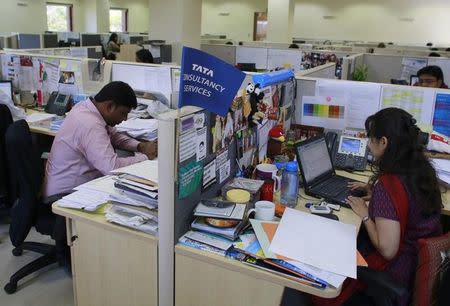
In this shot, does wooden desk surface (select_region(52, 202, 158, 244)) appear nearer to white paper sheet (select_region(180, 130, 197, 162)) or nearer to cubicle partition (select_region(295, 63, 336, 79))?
white paper sheet (select_region(180, 130, 197, 162))

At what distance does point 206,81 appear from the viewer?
1.37 m

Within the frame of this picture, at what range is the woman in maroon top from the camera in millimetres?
1486

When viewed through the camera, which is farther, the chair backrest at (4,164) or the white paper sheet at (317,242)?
the chair backrest at (4,164)

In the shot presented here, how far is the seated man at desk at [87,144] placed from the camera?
2107mm

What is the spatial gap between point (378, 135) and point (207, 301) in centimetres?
89

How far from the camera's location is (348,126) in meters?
2.50

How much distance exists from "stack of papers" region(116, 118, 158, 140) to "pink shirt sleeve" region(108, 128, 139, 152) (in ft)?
0.46

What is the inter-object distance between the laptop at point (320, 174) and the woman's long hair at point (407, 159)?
13.2 inches

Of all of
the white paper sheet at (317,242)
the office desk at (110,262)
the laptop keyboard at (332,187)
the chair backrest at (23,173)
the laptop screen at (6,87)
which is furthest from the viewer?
the laptop screen at (6,87)

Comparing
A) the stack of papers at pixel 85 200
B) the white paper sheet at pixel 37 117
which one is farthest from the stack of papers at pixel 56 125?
the stack of papers at pixel 85 200

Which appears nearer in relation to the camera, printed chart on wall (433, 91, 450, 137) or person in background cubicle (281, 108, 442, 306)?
person in background cubicle (281, 108, 442, 306)

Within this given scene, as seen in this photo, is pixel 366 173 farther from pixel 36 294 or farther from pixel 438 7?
pixel 438 7

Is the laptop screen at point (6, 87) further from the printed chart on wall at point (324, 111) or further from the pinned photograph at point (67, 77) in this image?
the printed chart on wall at point (324, 111)

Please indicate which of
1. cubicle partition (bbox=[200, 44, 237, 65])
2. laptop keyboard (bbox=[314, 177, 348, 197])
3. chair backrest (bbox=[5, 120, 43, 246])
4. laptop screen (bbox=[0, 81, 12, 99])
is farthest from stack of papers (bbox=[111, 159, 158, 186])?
cubicle partition (bbox=[200, 44, 237, 65])
